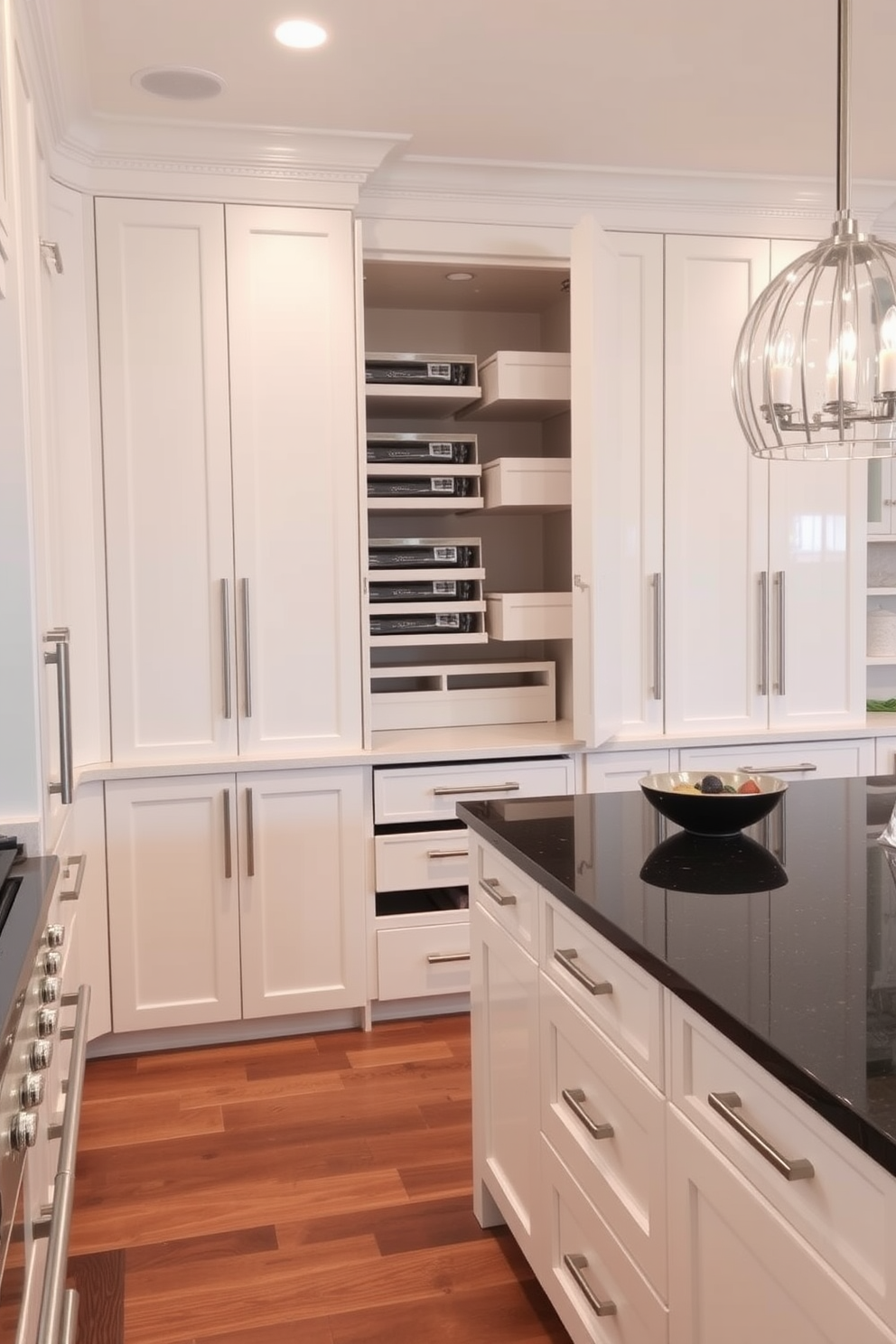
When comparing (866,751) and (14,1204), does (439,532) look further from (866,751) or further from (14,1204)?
(14,1204)

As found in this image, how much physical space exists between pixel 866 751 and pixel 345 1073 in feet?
6.56

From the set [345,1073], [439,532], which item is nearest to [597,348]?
[439,532]

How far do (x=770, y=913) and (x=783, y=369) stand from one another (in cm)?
82

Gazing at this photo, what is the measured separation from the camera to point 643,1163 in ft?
5.19

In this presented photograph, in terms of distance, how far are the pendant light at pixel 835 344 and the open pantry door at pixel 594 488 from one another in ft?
4.86

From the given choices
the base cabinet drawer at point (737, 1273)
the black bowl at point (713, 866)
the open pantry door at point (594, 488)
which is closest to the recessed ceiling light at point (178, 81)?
the open pantry door at point (594, 488)

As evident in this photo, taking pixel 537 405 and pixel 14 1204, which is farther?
pixel 537 405

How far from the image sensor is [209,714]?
3.41m

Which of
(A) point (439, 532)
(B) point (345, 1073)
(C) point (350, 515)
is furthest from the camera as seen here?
(A) point (439, 532)

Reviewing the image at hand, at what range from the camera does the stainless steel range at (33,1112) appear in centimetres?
128

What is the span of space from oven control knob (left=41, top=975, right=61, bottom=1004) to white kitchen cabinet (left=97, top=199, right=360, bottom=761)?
5.19 feet

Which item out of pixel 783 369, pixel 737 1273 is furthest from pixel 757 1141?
pixel 783 369

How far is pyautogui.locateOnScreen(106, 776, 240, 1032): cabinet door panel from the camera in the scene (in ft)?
10.9

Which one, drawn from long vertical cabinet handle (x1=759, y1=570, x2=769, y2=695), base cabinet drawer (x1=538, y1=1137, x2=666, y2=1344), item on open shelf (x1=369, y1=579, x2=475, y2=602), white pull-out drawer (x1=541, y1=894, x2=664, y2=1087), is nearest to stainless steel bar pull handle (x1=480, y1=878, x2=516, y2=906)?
white pull-out drawer (x1=541, y1=894, x2=664, y2=1087)
